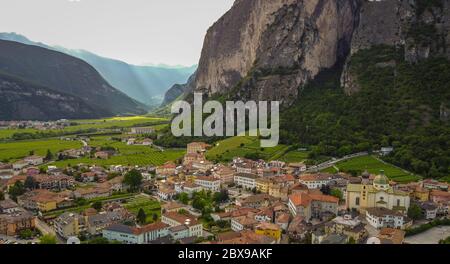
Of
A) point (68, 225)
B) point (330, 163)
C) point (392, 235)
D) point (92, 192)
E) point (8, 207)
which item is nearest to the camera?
point (392, 235)

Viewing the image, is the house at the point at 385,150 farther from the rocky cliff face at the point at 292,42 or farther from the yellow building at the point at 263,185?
the rocky cliff face at the point at 292,42

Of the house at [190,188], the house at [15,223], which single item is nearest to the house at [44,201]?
the house at [15,223]

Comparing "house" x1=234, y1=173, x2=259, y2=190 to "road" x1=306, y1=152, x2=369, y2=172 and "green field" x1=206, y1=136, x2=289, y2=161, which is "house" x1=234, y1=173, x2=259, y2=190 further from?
"green field" x1=206, y1=136, x2=289, y2=161

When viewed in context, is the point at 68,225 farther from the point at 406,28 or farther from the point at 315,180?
the point at 406,28

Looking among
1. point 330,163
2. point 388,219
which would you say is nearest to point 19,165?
point 330,163

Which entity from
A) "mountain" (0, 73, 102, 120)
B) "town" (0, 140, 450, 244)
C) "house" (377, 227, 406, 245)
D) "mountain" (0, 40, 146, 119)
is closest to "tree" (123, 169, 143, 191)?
"town" (0, 140, 450, 244)

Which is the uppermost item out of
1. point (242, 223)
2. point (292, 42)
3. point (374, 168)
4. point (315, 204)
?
point (292, 42)

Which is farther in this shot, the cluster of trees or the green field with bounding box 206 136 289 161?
the green field with bounding box 206 136 289 161

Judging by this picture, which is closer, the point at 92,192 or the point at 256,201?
the point at 256,201
